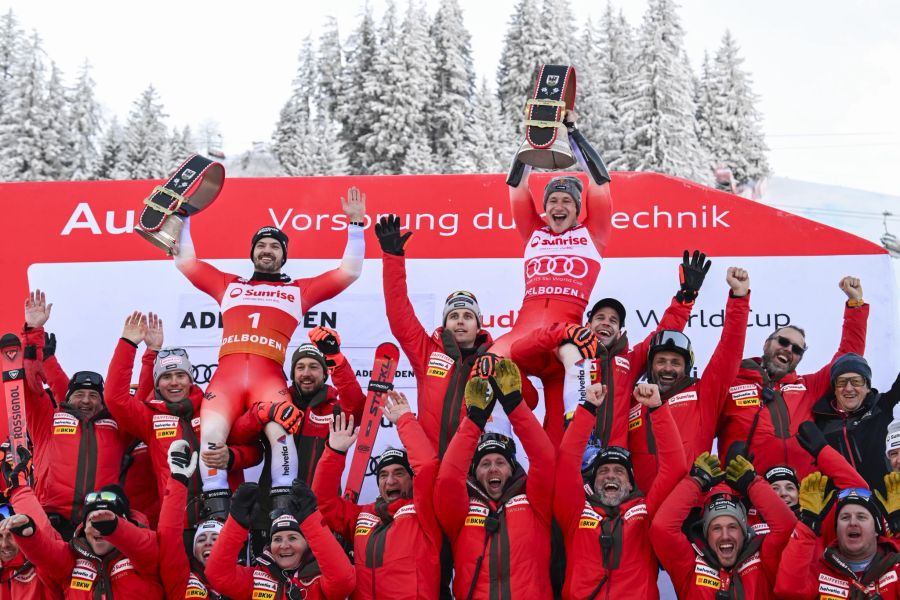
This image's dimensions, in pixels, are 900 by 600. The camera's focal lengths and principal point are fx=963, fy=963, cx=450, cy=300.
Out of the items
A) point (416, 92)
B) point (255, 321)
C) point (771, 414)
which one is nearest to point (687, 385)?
point (771, 414)

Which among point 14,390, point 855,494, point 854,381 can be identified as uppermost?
point 854,381

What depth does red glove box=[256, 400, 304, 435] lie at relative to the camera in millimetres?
6324

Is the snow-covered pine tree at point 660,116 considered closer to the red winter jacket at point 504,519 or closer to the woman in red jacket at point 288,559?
the red winter jacket at point 504,519

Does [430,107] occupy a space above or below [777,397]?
above

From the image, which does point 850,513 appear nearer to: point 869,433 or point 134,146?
point 869,433

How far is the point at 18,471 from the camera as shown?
20.1 ft

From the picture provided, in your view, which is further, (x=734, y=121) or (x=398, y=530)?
(x=734, y=121)

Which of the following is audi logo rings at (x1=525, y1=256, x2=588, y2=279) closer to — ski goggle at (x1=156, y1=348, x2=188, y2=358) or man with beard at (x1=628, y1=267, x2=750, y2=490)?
man with beard at (x1=628, y1=267, x2=750, y2=490)

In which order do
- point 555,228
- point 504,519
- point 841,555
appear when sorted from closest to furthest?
1. point 841,555
2. point 504,519
3. point 555,228

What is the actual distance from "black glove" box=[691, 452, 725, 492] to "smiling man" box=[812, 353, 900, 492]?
1.30 m

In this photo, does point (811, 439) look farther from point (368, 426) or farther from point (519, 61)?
point (519, 61)

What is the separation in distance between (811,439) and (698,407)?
2.56ft

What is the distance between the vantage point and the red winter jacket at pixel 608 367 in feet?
20.3

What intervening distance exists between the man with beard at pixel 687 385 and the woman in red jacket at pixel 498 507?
33.0 inches
